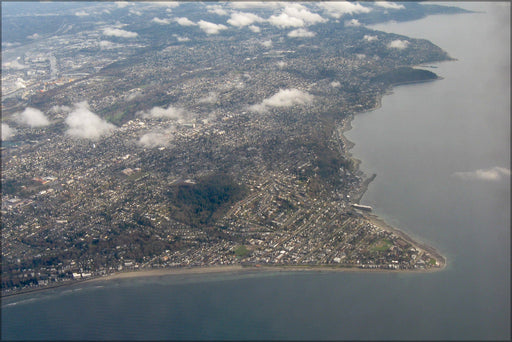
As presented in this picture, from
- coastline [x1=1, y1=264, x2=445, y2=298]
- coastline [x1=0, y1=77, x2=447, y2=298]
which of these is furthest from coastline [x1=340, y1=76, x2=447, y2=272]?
coastline [x1=1, y1=264, x2=445, y2=298]

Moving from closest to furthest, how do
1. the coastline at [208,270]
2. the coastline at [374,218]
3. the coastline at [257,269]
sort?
the coastline at [257,269]
the coastline at [374,218]
the coastline at [208,270]

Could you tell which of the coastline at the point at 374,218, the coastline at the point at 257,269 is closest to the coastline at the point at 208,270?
the coastline at the point at 257,269

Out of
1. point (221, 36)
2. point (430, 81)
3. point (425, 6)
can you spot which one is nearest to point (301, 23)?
point (221, 36)

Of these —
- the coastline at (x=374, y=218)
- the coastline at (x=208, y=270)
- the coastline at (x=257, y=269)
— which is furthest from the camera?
the coastline at (x=208, y=270)

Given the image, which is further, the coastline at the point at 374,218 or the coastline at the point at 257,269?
the coastline at the point at 374,218

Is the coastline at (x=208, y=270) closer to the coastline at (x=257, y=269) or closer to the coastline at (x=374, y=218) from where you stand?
the coastline at (x=257, y=269)

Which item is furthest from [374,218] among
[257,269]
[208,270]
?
[208,270]

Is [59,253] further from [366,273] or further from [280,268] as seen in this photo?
[366,273]

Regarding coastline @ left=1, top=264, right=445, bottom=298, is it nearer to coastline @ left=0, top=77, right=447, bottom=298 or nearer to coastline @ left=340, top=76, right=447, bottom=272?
coastline @ left=0, top=77, right=447, bottom=298

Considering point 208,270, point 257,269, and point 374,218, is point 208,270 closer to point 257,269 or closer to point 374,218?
point 257,269

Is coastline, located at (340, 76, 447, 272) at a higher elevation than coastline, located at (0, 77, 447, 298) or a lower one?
higher

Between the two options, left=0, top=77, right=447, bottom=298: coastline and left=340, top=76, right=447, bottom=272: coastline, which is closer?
left=0, top=77, right=447, bottom=298: coastline
